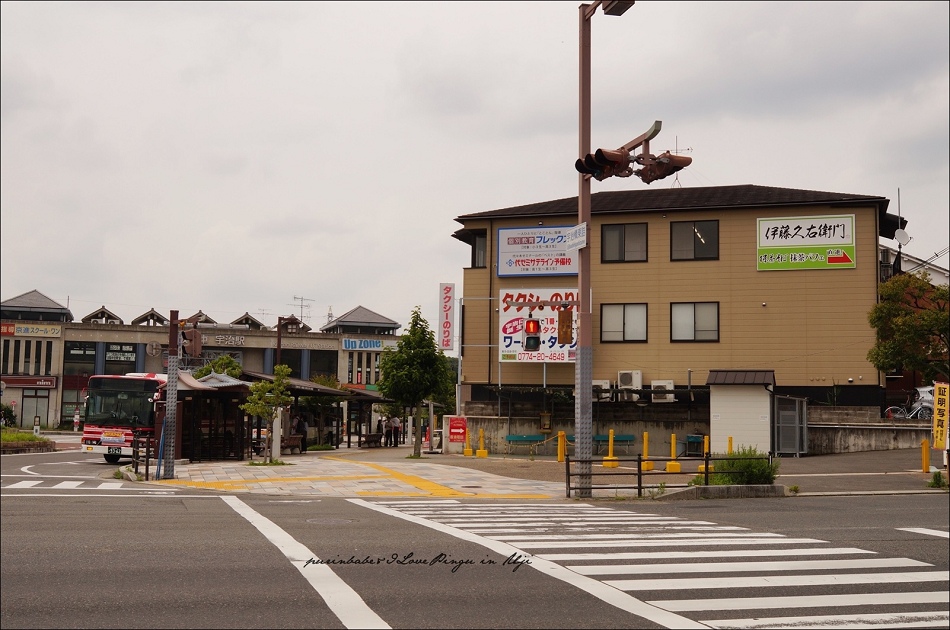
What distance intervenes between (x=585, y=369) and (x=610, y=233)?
23.4m

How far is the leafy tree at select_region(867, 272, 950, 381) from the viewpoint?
80.9 feet

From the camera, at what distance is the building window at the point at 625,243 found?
1646 inches

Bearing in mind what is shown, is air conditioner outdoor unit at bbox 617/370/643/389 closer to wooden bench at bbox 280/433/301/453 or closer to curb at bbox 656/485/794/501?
wooden bench at bbox 280/433/301/453

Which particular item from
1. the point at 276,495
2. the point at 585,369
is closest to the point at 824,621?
the point at 585,369

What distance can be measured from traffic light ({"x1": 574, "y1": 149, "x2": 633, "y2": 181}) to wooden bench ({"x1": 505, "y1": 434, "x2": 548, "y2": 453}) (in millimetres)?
21833

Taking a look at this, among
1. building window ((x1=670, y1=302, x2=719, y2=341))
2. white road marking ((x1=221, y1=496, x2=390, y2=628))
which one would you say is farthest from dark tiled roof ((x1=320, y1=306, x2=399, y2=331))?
white road marking ((x1=221, y1=496, x2=390, y2=628))

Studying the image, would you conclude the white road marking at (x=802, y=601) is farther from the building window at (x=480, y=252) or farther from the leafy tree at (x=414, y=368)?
the building window at (x=480, y=252)

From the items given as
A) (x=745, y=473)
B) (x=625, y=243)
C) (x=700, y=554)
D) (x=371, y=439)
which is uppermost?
(x=625, y=243)

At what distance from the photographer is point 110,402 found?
29.5m

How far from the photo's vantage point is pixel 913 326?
24891mm

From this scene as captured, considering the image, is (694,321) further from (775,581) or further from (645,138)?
(775,581)

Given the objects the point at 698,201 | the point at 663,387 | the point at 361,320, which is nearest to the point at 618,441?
the point at 663,387

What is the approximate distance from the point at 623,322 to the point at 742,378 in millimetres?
8589

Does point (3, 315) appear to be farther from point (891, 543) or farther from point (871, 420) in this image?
point (871, 420)
